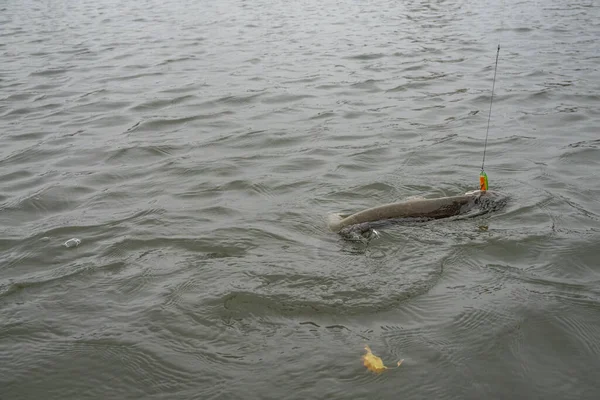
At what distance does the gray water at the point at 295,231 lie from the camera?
3.86 metres

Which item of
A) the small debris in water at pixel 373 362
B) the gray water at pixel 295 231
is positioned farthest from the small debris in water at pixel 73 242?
the small debris in water at pixel 373 362

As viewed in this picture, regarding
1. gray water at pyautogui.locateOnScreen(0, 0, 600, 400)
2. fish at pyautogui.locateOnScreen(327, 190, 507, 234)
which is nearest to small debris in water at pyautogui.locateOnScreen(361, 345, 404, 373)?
gray water at pyautogui.locateOnScreen(0, 0, 600, 400)

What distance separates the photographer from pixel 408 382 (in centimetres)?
366

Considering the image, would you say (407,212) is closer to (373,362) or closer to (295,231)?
(295,231)

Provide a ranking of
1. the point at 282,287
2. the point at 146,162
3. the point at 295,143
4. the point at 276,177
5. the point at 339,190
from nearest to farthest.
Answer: the point at 282,287 < the point at 339,190 < the point at 276,177 < the point at 146,162 < the point at 295,143

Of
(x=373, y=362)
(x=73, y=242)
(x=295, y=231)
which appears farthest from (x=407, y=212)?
(x=73, y=242)

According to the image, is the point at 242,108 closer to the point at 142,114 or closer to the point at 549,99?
the point at 142,114

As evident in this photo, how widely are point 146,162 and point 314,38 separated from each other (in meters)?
8.30

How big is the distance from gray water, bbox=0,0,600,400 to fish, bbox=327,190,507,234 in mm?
94

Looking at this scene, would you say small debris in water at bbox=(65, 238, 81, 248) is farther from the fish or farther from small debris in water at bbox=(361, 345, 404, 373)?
small debris in water at bbox=(361, 345, 404, 373)

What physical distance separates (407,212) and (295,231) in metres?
1.01

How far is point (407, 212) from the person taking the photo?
5.37m

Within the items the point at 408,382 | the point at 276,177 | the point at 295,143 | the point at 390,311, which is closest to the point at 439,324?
the point at 390,311

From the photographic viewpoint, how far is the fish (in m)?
5.32
